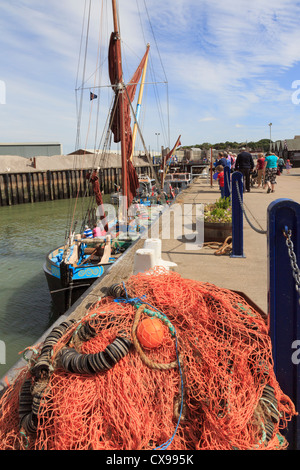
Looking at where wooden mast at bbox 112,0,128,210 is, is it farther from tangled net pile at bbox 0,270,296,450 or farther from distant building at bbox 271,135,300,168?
distant building at bbox 271,135,300,168

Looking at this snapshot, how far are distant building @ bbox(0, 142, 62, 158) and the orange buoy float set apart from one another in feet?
231

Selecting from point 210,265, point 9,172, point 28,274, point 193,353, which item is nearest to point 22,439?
point 193,353

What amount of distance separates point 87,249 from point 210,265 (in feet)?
19.5

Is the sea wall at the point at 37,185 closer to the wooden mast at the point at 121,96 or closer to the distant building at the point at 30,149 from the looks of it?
the wooden mast at the point at 121,96

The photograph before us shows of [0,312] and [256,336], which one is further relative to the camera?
[0,312]

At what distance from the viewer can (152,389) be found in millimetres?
2219

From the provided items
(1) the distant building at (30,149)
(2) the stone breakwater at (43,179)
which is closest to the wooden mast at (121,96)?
(2) the stone breakwater at (43,179)

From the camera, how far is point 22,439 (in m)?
2.15

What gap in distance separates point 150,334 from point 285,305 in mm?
1020

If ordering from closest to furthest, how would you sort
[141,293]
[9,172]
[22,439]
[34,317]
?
[22,439] → [141,293] → [34,317] → [9,172]

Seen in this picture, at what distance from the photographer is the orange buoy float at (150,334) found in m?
2.36

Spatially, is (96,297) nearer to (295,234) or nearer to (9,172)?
(295,234)

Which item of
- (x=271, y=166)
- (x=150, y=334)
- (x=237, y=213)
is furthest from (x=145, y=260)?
(x=271, y=166)

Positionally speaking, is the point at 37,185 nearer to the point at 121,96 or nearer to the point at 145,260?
the point at 121,96
